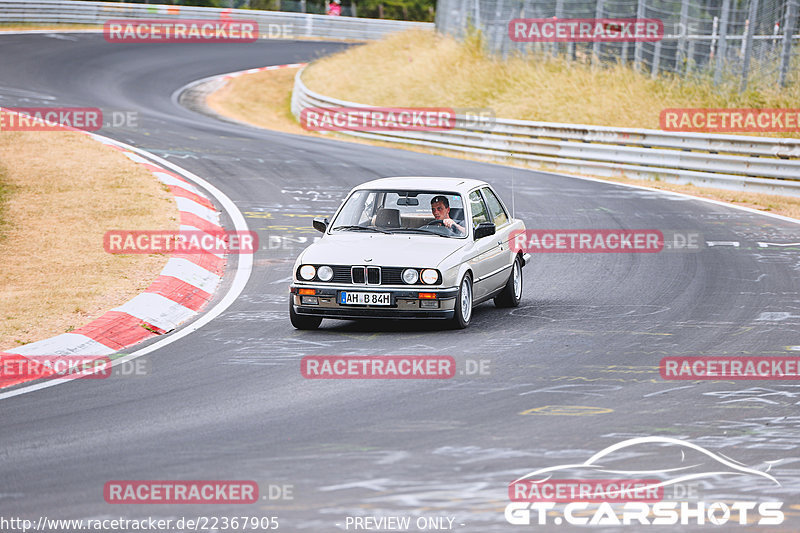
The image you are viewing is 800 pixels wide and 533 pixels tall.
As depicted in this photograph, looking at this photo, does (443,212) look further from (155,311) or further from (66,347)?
(66,347)

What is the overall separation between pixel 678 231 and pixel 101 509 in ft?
40.6

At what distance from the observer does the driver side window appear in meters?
10.9

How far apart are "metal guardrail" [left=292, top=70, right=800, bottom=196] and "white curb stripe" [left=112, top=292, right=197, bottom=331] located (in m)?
13.0

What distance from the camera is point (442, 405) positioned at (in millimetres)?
7320

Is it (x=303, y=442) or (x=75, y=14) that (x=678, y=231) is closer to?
(x=303, y=442)

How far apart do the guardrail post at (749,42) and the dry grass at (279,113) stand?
457cm

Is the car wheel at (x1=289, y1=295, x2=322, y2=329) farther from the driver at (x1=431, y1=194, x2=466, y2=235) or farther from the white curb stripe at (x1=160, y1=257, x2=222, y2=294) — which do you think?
the white curb stripe at (x1=160, y1=257, x2=222, y2=294)

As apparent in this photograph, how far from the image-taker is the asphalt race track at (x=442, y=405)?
222 inches

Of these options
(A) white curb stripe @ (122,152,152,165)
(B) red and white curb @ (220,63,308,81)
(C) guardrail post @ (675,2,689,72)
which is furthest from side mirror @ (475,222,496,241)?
(B) red and white curb @ (220,63,308,81)

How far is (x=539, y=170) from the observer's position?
24.1 metres

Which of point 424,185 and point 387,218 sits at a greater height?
point 424,185

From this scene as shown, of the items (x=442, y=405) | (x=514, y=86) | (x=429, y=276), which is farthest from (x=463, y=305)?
(x=514, y=86)

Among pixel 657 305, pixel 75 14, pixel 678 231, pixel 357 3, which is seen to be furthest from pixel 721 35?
pixel 357 3

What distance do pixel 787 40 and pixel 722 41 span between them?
2.18 m
